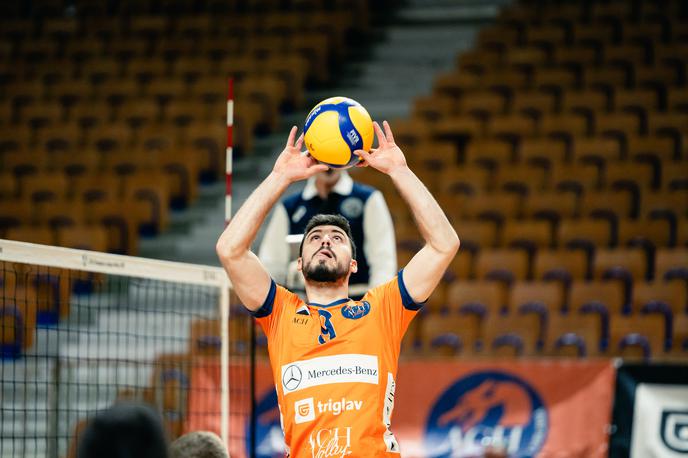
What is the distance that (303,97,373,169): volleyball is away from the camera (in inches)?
216

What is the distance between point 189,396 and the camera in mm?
9258

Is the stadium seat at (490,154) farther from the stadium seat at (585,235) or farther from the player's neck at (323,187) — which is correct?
the player's neck at (323,187)

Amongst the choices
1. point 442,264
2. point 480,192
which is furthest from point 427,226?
point 480,192

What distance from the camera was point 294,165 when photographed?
5.45 m

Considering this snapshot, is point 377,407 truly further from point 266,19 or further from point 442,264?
point 266,19

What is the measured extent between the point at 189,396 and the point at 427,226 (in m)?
4.50

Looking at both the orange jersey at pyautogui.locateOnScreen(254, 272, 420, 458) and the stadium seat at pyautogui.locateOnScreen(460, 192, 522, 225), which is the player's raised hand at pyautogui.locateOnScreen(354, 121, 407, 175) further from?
the stadium seat at pyautogui.locateOnScreen(460, 192, 522, 225)

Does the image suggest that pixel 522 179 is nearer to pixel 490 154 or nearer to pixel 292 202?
pixel 490 154

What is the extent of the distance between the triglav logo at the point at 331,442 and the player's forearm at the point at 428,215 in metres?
0.99

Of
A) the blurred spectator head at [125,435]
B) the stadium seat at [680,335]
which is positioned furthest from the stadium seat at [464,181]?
the blurred spectator head at [125,435]

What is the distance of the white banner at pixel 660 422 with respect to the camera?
8.62 metres

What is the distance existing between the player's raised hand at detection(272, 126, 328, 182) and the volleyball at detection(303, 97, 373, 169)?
0.05 metres

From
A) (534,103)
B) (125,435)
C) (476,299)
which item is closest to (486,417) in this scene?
(476,299)

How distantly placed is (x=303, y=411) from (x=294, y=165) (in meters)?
1.21
